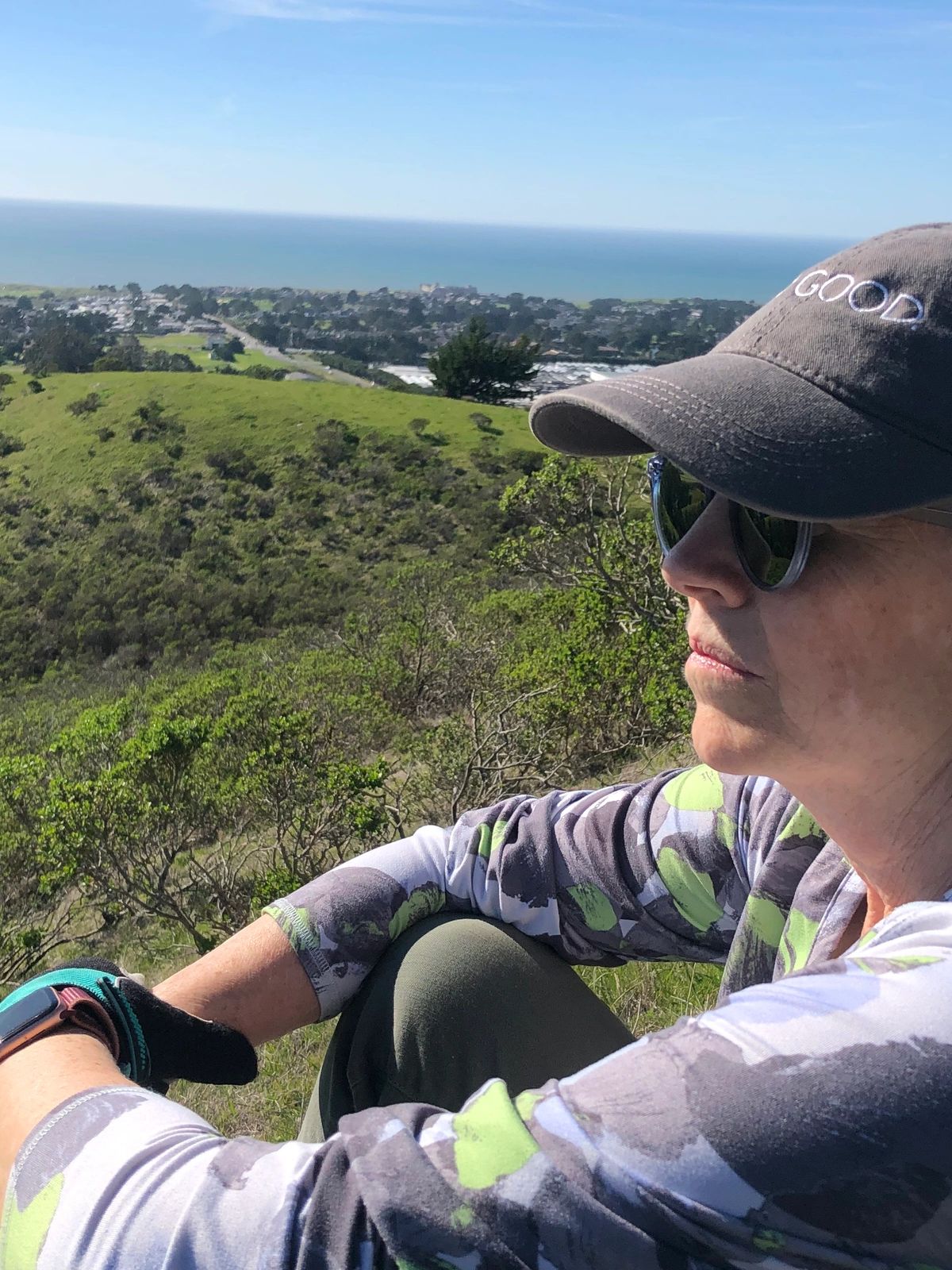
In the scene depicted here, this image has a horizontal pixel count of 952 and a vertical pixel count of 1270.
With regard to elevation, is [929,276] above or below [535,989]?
above

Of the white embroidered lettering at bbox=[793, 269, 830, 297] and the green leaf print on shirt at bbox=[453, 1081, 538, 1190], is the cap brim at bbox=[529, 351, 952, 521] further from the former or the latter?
the green leaf print on shirt at bbox=[453, 1081, 538, 1190]

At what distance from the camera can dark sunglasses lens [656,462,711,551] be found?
41.8 inches

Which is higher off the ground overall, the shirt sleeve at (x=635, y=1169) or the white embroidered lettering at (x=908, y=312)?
the white embroidered lettering at (x=908, y=312)

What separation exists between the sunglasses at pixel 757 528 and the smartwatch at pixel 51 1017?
2.66 feet

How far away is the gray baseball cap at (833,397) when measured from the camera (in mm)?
845

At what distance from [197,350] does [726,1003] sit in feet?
218

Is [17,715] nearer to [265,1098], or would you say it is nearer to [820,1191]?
[265,1098]

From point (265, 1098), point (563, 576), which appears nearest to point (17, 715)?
point (563, 576)

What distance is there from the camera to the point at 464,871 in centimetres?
150

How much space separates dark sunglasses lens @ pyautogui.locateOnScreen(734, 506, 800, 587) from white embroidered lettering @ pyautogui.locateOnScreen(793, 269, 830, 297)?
19 cm

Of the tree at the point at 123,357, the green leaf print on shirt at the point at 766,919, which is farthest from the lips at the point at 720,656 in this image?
the tree at the point at 123,357

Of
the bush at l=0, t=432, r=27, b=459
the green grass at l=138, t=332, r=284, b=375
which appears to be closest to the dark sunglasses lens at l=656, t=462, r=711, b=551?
the bush at l=0, t=432, r=27, b=459

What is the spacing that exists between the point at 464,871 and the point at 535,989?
189 millimetres

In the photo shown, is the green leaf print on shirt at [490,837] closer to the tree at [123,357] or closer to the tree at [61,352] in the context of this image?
the tree at [61,352]
